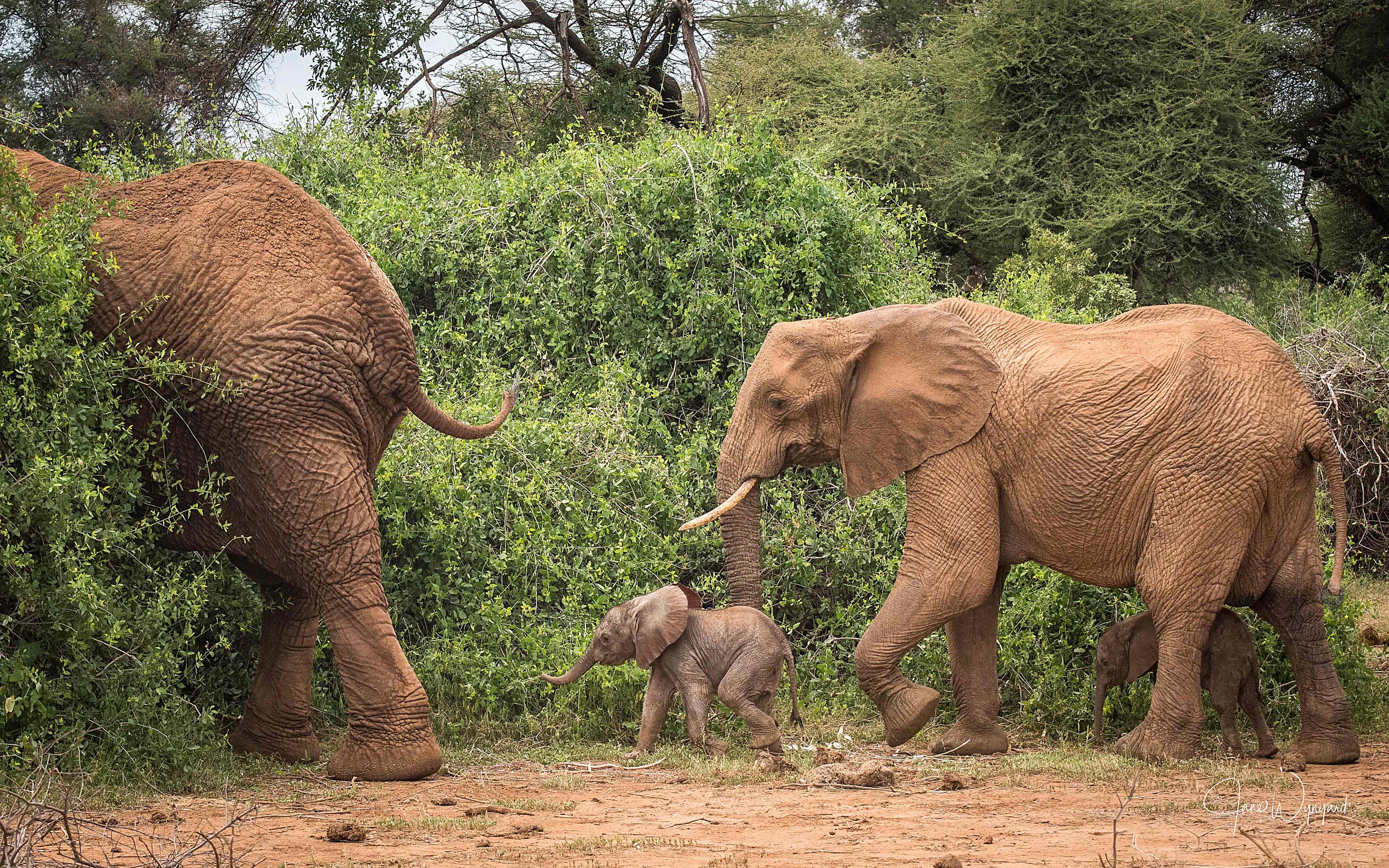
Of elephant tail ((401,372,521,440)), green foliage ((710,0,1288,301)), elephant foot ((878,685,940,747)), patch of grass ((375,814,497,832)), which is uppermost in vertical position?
green foliage ((710,0,1288,301))

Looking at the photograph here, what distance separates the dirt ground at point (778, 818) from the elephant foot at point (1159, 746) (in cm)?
16

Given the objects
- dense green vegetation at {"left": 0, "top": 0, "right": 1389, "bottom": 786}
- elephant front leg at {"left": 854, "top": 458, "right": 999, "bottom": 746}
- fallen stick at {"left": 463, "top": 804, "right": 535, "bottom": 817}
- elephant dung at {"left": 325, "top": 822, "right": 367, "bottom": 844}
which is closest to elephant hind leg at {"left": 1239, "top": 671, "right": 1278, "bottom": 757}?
dense green vegetation at {"left": 0, "top": 0, "right": 1389, "bottom": 786}

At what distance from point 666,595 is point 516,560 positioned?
153cm

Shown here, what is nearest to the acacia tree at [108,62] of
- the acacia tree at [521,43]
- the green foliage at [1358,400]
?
the acacia tree at [521,43]

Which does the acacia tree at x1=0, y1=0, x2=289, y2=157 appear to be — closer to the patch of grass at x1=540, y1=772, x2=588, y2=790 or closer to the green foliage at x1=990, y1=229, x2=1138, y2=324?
the green foliage at x1=990, y1=229, x2=1138, y2=324

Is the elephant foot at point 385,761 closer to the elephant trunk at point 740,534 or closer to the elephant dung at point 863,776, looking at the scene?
the elephant dung at point 863,776

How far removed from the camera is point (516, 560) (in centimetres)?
834

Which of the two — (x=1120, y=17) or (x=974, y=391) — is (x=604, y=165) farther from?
(x=1120, y=17)

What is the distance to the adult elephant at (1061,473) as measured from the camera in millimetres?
6762

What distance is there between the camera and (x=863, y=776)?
623cm

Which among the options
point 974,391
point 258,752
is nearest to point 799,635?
point 974,391

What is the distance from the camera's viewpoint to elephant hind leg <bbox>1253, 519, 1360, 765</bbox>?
690cm

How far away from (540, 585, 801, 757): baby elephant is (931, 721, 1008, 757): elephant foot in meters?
0.77

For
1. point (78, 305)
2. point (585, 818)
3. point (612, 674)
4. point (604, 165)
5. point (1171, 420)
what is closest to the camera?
point (585, 818)
